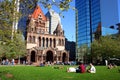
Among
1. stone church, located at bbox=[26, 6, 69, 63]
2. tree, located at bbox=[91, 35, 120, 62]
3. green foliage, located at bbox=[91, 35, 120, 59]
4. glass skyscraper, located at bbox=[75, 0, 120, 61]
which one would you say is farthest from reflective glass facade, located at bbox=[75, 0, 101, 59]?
green foliage, located at bbox=[91, 35, 120, 59]

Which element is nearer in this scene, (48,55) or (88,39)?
(48,55)

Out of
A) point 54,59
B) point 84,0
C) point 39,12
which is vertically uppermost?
point 84,0

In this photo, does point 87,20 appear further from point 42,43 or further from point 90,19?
point 42,43

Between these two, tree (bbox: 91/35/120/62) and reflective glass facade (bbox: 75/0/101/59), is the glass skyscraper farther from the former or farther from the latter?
tree (bbox: 91/35/120/62)

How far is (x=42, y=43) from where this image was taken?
103 meters

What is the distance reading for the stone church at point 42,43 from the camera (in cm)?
9600

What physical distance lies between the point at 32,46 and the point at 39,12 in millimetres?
19428

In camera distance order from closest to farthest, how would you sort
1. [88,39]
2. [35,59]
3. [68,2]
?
1. [68,2]
2. [35,59]
3. [88,39]

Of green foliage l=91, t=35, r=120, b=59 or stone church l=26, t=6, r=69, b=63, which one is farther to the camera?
stone church l=26, t=6, r=69, b=63

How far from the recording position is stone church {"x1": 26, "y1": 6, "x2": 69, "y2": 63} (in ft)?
315

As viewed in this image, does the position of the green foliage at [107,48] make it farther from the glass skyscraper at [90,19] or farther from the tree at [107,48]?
the glass skyscraper at [90,19]

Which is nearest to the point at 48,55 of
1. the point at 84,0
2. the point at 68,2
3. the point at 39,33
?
the point at 39,33

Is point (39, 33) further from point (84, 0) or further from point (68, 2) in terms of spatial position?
point (68, 2)

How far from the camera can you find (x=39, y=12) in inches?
4333
